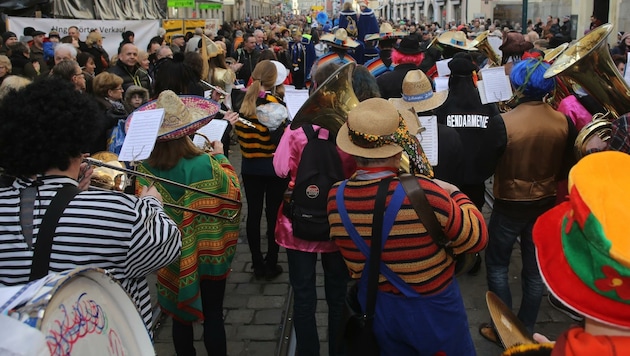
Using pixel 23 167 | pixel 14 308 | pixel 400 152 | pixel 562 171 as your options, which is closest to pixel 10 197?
pixel 23 167

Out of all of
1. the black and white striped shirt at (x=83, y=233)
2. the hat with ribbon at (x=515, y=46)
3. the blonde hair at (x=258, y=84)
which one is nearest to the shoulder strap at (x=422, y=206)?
the black and white striped shirt at (x=83, y=233)

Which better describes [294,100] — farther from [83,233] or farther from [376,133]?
[83,233]

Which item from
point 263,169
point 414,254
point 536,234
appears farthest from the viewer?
point 263,169

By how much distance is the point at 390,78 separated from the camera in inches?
227

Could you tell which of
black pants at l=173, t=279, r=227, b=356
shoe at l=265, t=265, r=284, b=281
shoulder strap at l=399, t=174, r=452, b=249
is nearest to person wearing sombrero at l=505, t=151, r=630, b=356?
shoulder strap at l=399, t=174, r=452, b=249

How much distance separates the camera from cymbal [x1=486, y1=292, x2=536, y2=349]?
1.51m

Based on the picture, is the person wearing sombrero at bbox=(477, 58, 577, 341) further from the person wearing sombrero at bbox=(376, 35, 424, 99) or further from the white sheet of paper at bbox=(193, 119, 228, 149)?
the person wearing sombrero at bbox=(376, 35, 424, 99)

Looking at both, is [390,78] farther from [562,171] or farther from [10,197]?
[10,197]

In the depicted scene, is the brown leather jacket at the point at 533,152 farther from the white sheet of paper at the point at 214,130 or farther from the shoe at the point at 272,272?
the shoe at the point at 272,272

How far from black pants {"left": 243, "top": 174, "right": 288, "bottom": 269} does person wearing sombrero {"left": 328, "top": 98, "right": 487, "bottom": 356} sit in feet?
7.08

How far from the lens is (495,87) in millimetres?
4430

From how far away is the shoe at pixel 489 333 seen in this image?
3830mm

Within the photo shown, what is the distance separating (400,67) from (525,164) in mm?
2731

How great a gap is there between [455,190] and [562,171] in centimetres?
151
